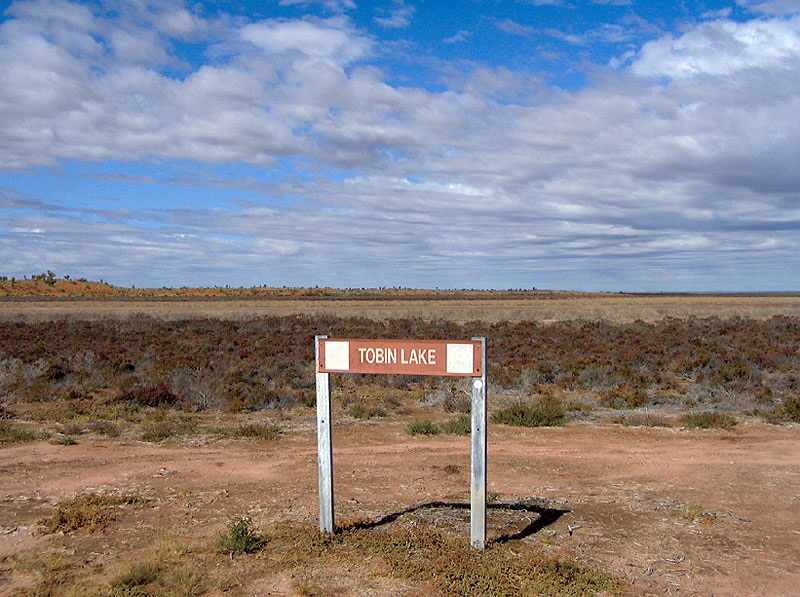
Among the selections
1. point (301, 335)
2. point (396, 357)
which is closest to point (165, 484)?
point (396, 357)

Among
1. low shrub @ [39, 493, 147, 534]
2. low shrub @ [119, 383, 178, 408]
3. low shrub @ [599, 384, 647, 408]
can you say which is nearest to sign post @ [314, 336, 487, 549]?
low shrub @ [39, 493, 147, 534]

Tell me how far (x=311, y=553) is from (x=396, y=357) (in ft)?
5.39

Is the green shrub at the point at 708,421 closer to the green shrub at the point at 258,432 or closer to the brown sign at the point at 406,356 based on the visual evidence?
the green shrub at the point at 258,432

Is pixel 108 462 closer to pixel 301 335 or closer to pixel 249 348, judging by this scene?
pixel 249 348

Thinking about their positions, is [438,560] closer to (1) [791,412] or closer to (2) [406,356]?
(2) [406,356]

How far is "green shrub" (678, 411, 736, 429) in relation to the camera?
10.9 meters

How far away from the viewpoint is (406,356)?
5207 mm

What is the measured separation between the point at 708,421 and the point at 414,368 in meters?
7.83

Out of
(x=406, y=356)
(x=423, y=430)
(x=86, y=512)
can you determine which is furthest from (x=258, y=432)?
(x=406, y=356)

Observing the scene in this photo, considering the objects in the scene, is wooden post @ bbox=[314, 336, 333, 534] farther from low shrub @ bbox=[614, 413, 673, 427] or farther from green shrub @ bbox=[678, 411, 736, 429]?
green shrub @ bbox=[678, 411, 736, 429]

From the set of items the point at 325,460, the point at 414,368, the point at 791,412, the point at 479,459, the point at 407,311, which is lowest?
the point at 791,412

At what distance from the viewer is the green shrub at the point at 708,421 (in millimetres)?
10945

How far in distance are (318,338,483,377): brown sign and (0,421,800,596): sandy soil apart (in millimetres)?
1537

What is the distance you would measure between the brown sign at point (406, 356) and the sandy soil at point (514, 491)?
60.5 inches
